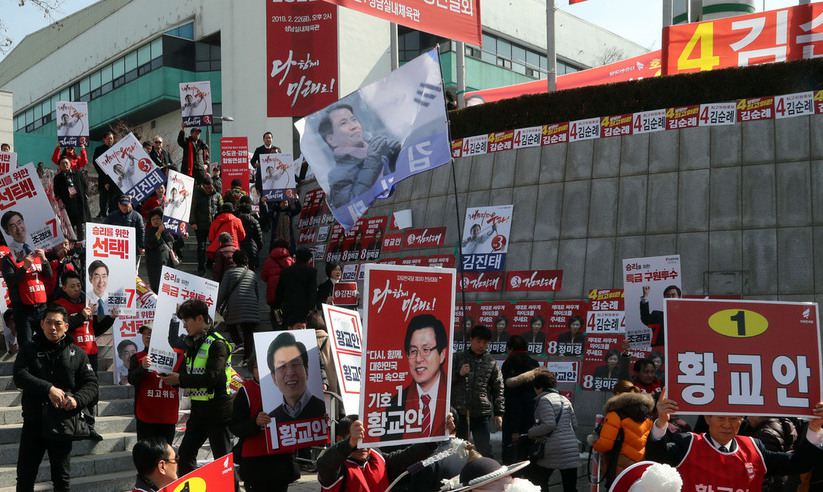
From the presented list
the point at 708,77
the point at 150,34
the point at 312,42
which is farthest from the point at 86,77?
the point at 708,77

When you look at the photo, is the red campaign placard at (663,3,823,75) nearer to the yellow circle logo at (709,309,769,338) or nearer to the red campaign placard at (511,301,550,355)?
the red campaign placard at (511,301,550,355)

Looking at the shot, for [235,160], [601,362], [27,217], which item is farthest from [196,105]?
[601,362]

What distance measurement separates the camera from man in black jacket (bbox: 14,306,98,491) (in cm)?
805

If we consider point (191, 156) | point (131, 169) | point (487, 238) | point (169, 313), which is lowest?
point (169, 313)

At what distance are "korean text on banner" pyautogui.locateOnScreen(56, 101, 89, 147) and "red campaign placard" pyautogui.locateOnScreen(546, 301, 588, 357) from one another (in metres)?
11.0

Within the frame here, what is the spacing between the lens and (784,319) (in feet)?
19.3

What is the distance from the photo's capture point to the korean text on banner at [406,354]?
19.9 ft

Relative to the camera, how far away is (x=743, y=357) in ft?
19.3

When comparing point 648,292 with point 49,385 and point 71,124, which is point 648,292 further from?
point 71,124

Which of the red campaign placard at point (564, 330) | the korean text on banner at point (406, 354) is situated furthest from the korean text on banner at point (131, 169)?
the korean text on banner at point (406, 354)

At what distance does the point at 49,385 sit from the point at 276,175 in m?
11.3

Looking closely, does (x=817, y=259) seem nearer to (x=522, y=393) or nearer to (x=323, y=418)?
(x=522, y=393)

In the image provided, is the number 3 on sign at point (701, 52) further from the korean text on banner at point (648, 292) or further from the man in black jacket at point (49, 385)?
the man in black jacket at point (49, 385)

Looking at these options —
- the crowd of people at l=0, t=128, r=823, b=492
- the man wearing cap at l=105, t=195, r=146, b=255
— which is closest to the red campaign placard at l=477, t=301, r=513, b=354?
the crowd of people at l=0, t=128, r=823, b=492
